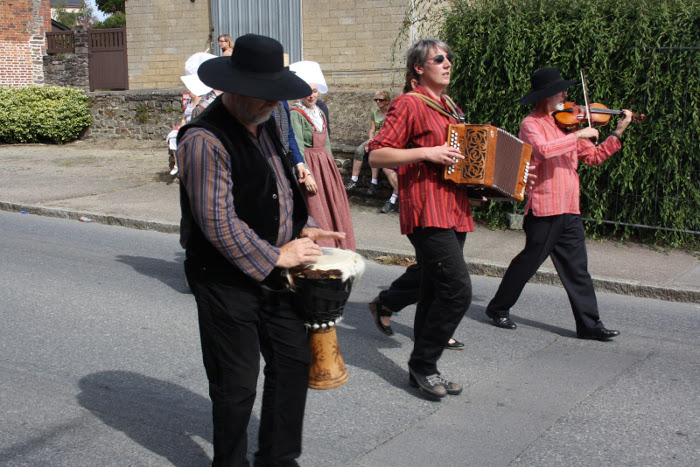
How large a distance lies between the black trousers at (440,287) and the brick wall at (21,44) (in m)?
23.8

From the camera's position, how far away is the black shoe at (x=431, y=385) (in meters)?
4.22

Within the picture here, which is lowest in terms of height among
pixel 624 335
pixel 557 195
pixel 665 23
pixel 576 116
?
pixel 624 335

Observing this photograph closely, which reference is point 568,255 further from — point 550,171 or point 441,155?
point 441,155

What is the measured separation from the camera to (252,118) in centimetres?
283

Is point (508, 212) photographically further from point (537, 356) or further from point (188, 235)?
point (188, 235)

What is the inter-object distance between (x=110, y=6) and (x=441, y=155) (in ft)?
217

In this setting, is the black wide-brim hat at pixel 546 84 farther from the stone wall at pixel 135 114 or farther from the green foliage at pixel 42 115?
the green foliage at pixel 42 115

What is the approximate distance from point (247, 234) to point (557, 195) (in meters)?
3.25

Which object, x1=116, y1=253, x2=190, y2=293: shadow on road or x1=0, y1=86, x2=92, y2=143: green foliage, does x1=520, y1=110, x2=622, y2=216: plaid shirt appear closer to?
x1=116, y1=253, x2=190, y2=293: shadow on road

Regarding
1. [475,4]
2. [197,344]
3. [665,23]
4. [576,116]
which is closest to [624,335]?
[576,116]

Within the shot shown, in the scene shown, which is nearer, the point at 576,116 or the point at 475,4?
the point at 576,116

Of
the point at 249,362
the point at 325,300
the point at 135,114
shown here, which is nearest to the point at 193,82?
the point at 325,300

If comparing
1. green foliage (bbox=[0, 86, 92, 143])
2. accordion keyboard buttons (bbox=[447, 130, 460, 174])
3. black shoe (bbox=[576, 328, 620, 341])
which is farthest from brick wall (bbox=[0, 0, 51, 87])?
accordion keyboard buttons (bbox=[447, 130, 460, 174])

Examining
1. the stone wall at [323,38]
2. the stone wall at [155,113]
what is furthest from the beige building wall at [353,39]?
the stone wall at [155,113]
